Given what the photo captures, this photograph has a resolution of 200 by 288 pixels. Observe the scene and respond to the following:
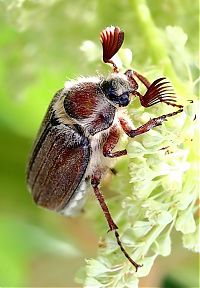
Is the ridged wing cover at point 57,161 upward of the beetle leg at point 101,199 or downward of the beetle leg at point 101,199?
upward

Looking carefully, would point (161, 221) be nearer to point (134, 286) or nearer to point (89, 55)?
point (134, 286)

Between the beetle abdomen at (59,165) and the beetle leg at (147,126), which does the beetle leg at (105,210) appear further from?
the beetle leg at (147,126)

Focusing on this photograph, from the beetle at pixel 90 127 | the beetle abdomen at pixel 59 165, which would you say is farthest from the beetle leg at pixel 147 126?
the beetle abdomen at pixel 59 165

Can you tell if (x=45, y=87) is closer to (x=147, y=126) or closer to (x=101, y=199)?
(x=101, y=199)

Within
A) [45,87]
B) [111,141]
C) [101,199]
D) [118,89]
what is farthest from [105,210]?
[45,87]

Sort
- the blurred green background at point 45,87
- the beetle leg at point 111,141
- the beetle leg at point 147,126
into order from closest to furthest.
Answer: the beetle leg at point 147,126 → the beetle leg at point 111,141 → the blurred green background at point 45,87

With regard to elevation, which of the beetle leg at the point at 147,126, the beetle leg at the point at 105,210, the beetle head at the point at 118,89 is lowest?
the beetle leg at the point at 105,210
